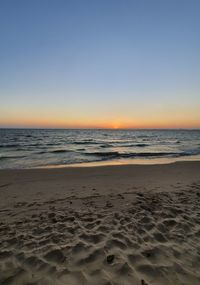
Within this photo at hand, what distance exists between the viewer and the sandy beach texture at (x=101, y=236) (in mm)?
2996

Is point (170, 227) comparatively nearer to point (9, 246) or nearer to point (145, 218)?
point (145, 218)

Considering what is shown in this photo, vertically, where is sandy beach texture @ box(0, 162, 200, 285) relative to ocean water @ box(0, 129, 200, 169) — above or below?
above

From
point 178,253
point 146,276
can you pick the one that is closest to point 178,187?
point 178,253

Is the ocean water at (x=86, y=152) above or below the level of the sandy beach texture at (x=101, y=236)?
below

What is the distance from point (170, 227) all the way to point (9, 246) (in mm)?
3328

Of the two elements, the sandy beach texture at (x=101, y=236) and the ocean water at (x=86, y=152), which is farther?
the ocean water at (x=86, y=152)

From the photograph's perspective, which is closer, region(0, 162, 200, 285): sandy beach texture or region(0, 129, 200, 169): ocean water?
region(0, 162, 200, 285): sandy beach texture

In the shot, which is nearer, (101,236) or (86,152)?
(101,236)

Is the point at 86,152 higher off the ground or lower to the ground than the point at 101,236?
lower

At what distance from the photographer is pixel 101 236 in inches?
158

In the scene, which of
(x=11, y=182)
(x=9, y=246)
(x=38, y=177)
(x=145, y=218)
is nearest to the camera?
(x=9, y=246)

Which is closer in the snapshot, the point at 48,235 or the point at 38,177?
the point at 48,235

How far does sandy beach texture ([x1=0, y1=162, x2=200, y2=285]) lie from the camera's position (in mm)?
2996

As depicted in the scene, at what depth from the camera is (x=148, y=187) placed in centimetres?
791
